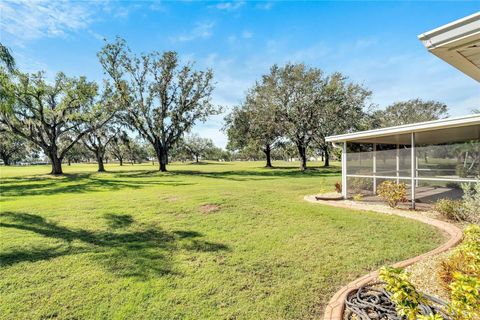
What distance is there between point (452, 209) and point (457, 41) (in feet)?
20.0

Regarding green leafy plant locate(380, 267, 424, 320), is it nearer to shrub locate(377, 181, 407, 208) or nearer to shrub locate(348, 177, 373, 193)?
shrub locate(377, 181, 407, 208)

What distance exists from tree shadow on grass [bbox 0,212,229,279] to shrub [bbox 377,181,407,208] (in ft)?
19.2

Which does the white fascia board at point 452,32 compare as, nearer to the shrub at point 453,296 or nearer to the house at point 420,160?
the house at point 420,160

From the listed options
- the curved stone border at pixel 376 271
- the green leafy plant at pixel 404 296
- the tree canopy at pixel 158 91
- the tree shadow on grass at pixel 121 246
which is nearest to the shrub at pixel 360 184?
the curved stone border at pixel 376 271

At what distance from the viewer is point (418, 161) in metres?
8.03

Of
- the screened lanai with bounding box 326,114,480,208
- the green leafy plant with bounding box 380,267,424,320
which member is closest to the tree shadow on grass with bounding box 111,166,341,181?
the screened lanai with bounding box 326,114,480,208

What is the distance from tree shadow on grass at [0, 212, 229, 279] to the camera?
13.8 ft

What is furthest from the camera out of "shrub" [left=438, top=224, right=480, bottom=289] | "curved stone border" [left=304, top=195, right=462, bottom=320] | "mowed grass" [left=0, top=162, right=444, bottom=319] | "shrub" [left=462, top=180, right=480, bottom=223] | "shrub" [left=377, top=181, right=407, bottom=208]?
"shrub" [left=377, top=181, right=407, bottom=208]

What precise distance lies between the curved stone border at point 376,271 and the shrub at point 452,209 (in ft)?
1.43

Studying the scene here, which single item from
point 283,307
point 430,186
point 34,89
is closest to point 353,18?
point 430,186

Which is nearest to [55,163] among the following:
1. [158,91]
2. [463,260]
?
[158,91]

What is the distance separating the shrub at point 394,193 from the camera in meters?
7.82

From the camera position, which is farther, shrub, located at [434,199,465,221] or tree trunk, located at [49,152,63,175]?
tree trunk, located at [49,152,63,175]

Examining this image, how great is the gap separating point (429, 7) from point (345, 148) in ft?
16.0
